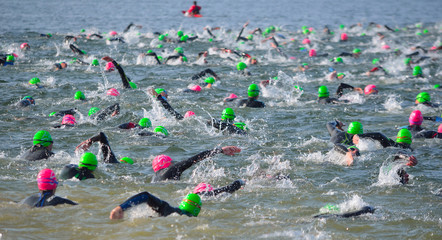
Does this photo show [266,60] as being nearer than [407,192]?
No

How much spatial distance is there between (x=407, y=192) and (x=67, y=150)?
23.0 feet

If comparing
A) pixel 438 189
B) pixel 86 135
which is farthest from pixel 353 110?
pixel 86 135

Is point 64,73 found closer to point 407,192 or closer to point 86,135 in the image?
point 86,135

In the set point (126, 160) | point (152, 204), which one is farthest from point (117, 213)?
point (126, 160)

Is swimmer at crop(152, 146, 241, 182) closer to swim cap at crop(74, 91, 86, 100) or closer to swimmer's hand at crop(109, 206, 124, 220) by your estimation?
swimmer's hand at crop(109, 206, 124, 220)

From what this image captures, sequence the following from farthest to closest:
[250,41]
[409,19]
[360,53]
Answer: [409,19], [250,41], [360,53]

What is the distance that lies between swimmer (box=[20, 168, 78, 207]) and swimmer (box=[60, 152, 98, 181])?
A: 1174mm

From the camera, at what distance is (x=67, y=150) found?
37.6ft

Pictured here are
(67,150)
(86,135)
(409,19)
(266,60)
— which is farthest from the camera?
(409,19)

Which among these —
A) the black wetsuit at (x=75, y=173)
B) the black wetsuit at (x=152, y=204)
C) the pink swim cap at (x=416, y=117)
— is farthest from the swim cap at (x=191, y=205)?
the pink swim cap at (x=416, y=117)

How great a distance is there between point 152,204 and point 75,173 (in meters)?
2.49

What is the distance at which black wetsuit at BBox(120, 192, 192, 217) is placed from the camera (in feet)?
21.2

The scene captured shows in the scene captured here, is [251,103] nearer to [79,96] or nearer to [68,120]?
[68,120]

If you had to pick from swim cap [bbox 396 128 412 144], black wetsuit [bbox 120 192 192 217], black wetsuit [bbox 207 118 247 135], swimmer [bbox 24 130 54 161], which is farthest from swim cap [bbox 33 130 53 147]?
swim cap [bbox 396 128 412 144]
